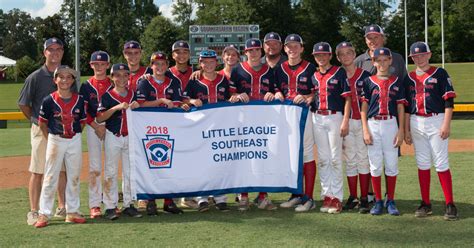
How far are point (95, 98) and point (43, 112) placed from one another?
633 millimetres

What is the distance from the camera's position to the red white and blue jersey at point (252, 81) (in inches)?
267

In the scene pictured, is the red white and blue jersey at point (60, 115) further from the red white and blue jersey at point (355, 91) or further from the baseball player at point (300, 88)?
the red white and blue jersey at point (355, 91)

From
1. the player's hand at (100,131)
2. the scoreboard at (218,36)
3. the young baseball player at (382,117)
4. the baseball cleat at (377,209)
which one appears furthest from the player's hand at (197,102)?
the scoreboard at (218,36)

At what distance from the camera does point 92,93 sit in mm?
6332

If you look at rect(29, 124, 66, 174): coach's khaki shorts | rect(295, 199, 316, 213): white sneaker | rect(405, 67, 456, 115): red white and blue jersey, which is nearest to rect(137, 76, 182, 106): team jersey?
rect(29, 124, 66, 174): coach's khaki shorts

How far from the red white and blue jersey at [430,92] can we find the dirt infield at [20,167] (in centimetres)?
595

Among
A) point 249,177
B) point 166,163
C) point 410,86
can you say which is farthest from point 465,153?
point 166,163

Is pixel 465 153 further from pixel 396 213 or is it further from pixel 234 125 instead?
pixel 234 125

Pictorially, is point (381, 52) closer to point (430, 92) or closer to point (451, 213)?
point (430, 92)

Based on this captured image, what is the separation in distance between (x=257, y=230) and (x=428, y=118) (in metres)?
2.39

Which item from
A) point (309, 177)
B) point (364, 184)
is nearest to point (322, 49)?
point (309, 177)

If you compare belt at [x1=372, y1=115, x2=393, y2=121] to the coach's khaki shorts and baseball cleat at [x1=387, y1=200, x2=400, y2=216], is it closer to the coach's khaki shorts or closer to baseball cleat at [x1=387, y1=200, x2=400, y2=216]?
baseball cleat at [x1=387, y1=200, x2=400, y2=216]

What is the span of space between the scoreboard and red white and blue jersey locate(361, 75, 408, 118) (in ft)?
63.8

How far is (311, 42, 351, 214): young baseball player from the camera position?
249 inches
